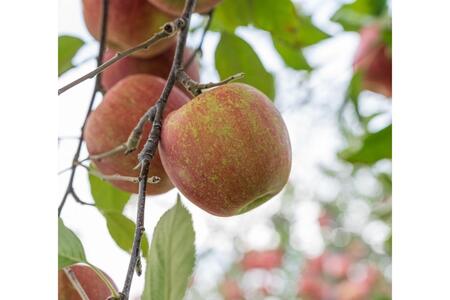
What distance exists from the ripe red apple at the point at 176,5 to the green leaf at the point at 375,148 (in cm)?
26

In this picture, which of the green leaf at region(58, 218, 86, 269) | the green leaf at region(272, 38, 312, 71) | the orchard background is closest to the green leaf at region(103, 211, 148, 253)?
the orchard background

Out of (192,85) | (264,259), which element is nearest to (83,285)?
(192,85)

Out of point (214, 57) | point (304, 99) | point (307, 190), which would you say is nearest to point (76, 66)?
point (214, 57)

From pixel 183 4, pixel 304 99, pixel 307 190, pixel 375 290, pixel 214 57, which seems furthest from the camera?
pixel 307 190

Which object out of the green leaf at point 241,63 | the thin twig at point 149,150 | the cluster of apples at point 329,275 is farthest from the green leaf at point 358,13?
the cluster of apples at point 329,275

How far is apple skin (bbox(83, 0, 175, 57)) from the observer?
0.60m

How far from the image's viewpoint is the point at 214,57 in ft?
2.45

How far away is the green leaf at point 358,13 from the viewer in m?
0.86

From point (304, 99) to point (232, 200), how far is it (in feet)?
2.37

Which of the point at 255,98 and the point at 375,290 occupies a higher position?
the point at 255,98

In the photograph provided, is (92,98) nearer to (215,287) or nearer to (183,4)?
(183,4)

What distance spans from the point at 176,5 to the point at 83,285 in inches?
8.9

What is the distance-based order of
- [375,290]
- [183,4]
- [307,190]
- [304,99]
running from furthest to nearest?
[307,190] < [375,290] < [304,99] < [183,4]

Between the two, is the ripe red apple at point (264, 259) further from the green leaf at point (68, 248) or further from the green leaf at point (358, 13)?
the green leaf at point (68, 248)
